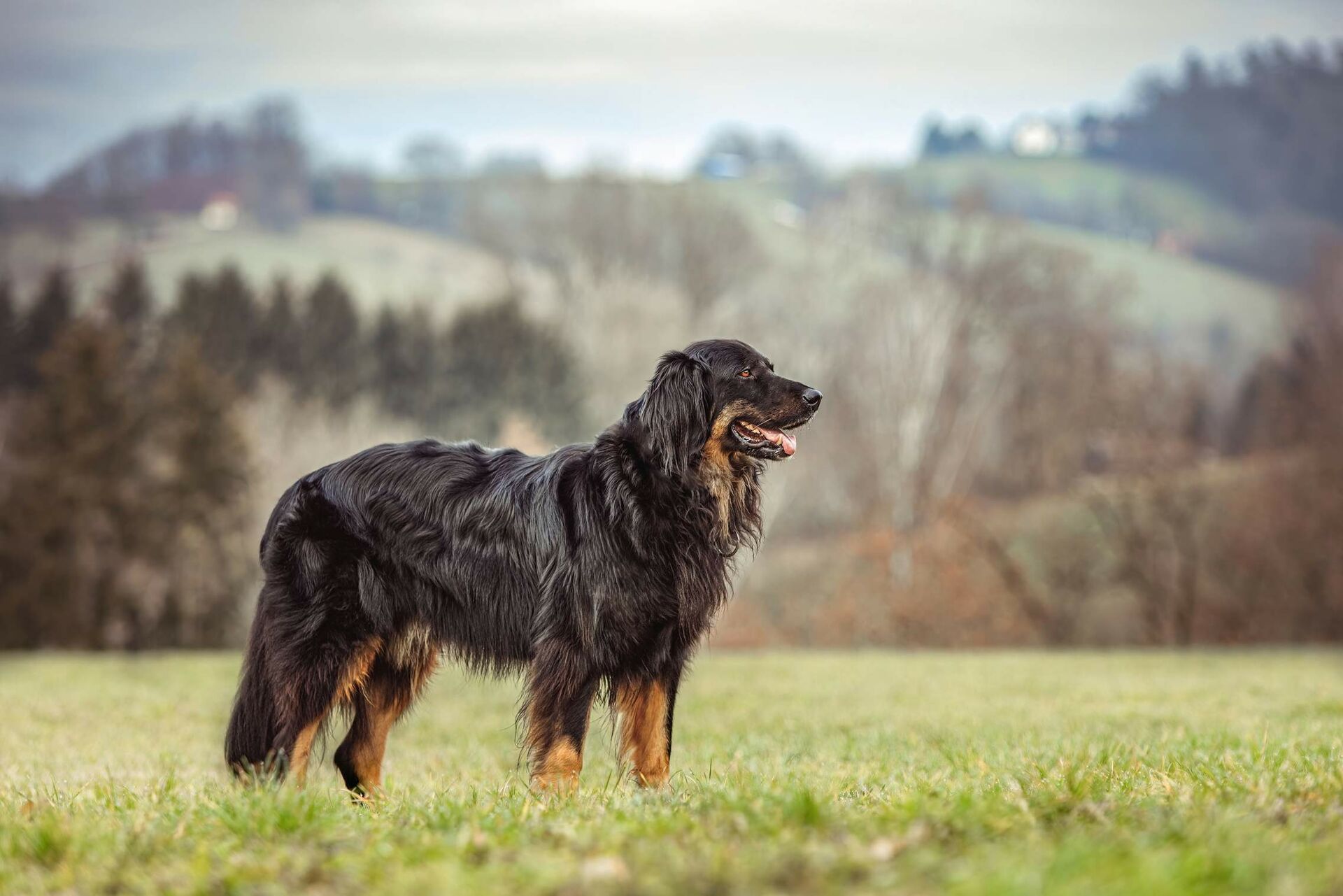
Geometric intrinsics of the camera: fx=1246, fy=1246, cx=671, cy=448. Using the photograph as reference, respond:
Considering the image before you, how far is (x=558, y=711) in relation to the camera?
6.00 metres

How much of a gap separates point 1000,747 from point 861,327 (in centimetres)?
3495

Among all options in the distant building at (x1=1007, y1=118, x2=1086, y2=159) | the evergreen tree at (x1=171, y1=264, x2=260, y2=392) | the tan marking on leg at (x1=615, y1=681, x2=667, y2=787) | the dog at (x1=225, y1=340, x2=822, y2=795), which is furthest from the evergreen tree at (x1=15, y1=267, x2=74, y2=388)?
the distant building at (x1=1007, y1=118, x2=1086, y2=159)

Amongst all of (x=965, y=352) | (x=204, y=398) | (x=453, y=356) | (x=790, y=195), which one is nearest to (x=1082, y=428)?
(x=965, y=352)

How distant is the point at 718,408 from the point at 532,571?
126 cm

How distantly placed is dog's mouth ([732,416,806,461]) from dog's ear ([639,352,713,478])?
0.18 m

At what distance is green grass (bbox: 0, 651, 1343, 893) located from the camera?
3.32 meters

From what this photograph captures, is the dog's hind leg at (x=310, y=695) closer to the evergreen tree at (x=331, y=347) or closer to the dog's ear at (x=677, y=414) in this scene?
the dog's ear at (x=677, y=414)

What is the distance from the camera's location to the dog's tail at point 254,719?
643 centimetres

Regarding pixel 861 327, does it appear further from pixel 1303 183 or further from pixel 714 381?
pixel 1303 183

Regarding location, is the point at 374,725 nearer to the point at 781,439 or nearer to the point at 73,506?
the point at 781,439

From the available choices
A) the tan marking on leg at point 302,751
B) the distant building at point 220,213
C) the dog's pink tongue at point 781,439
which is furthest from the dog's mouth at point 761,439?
the distant building at point 220,213

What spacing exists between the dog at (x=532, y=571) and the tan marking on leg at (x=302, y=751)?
0.01 metres

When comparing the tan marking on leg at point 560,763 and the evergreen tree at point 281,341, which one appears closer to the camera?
the tan marking on leg at point 560,763

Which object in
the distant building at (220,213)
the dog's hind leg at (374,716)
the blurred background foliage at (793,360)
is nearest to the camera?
the dog's hind leg at (374,716)
